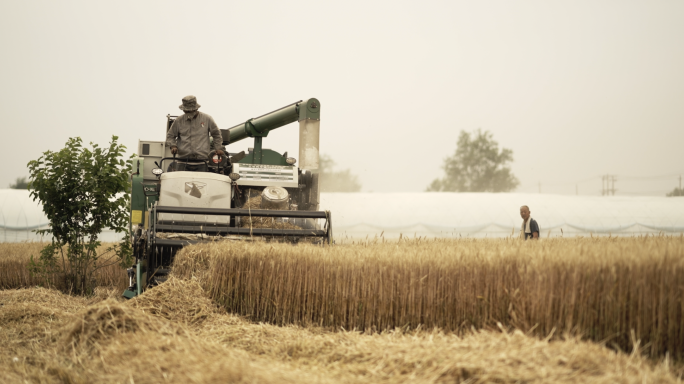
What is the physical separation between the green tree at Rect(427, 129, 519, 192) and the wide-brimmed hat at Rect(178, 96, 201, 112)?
51782 mm

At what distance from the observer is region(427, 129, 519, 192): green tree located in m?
57.9

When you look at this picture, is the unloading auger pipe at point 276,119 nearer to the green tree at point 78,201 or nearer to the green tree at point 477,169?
the green tree at point 78,201

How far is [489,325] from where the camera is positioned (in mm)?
4824

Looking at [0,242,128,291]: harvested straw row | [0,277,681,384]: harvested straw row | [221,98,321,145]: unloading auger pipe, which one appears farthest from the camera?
[0,242,128,291]: harvested straw row

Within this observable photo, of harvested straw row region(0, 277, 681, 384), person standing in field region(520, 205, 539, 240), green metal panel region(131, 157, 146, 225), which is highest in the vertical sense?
green metal panel region(131, 157, 146, 225)

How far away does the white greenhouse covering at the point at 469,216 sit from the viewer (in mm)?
22891

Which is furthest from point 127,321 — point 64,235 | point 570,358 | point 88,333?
point 64,235

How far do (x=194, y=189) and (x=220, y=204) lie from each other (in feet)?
1.30

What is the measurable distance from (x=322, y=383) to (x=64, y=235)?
7.98 metres

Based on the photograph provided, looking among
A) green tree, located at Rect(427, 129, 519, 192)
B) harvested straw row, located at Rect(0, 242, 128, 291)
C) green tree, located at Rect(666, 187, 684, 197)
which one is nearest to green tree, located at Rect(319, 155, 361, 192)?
green tree, located at Rect(427, 129, 519, 192)

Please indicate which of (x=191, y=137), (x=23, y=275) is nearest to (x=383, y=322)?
(x=191, y=137)

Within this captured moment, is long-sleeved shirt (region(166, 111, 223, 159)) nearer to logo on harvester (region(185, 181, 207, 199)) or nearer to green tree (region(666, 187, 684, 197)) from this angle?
logo on harvester (region(185, 181, 207, 199))

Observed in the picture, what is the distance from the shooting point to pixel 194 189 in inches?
309

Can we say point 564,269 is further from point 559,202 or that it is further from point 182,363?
point 559,202
